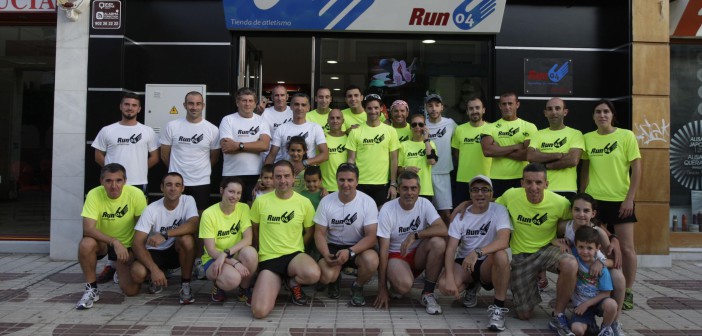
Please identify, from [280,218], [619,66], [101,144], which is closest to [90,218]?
[101,144]

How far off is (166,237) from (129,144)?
146 cm

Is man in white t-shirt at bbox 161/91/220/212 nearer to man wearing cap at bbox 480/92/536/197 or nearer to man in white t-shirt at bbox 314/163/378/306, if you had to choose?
man in white t-shirt at bbox 314/163/378/306

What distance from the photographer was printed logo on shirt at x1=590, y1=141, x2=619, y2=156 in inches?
217

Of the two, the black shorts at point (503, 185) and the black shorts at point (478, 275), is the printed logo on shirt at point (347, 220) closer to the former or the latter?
the black shorts at point (478, 275)

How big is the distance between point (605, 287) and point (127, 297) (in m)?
4.29

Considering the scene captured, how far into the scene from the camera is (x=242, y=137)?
6363 mm

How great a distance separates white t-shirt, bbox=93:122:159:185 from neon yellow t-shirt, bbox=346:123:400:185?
233 cm

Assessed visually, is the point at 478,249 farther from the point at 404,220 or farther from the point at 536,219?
the point at 404,220

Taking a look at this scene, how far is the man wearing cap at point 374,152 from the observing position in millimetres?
6254

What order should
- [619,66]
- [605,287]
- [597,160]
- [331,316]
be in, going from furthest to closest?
[619,66] < [597,160] < [331,316] < [605,287]

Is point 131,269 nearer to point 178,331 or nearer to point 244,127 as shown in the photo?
point 178,331

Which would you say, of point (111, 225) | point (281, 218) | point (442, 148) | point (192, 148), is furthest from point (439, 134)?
point (111, 225)

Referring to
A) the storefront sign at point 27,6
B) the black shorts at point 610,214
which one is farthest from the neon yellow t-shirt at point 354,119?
the storefront sign at point 27,6

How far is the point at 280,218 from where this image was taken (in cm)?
524
